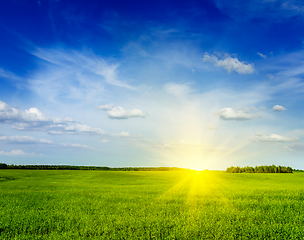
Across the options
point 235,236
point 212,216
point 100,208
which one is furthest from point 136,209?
point 235,236

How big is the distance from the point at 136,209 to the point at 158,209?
1579 millimetres

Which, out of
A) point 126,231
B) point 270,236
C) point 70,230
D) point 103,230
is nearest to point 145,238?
point 126,231

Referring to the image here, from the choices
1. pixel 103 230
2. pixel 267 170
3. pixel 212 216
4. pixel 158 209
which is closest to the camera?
pixel 103 230

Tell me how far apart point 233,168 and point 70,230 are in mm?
96088

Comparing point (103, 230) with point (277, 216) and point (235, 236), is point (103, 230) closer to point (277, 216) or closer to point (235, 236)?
point (235, 236)

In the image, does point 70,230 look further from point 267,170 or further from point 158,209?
point 267,170

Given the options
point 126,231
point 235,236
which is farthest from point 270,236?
point 126,231

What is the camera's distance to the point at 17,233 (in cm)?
1023

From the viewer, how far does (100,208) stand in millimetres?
14914

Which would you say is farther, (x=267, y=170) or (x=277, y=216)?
(x=267, y=170)

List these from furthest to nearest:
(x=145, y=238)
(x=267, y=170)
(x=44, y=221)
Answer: (x=267, y=170), (x=44, y=221), (x=145, y=238)

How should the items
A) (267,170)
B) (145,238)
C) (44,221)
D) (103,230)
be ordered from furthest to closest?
(267,170) → (44,221) → (103,230) → (145,238)

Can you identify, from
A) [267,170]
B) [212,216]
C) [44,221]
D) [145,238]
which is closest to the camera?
[145,238]

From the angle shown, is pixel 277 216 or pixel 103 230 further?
pixel 277 216
